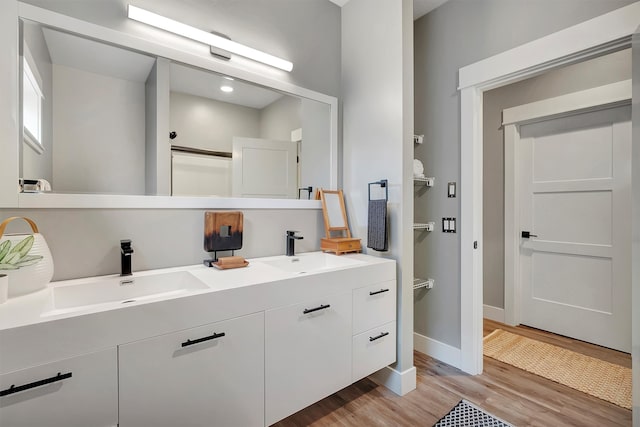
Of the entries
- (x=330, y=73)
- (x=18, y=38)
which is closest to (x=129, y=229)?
(x=18, y=38)

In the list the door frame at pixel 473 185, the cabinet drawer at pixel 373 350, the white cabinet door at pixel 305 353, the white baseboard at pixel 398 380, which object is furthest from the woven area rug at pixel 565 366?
the white cabinet door at pixel 305 353

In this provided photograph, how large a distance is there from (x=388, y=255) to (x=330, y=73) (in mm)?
1422

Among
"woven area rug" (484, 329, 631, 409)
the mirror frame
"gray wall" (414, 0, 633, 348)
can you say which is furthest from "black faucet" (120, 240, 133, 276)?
"woven area rug" (484, 329, 631, 409)

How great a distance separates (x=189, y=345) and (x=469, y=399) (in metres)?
1.71

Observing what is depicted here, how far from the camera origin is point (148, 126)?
1.50 metres

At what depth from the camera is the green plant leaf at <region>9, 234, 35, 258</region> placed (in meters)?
1.04

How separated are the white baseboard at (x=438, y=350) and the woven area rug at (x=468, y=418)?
0.47 metres

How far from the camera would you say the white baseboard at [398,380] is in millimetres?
1880

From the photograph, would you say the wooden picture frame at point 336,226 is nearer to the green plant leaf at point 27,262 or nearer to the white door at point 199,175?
the white door at point 199,175

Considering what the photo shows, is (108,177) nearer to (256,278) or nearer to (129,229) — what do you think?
(129,229)

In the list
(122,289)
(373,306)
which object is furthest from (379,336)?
(122,289)

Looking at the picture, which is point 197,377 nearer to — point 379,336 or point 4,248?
point 4,248

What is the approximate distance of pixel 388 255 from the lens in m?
1.97

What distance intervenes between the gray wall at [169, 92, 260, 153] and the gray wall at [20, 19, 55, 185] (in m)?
0.48
